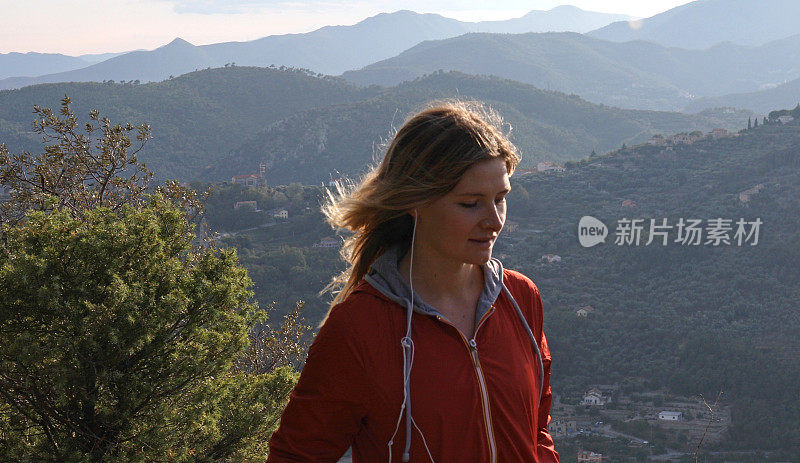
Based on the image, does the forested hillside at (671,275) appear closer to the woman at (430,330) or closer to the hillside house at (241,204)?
the hillside house at (241,204)

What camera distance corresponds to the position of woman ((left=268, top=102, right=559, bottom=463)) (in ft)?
3.44

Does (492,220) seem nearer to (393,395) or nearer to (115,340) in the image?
(393,395)

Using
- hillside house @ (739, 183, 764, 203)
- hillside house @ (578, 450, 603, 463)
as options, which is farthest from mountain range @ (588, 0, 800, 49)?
hillside house @ (578, 450, 603, 463)

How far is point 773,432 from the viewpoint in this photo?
15367 millimetres

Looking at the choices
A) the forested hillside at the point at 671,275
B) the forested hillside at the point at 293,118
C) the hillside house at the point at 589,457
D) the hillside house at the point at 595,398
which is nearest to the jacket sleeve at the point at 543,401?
the hillside house at the point at 589,457

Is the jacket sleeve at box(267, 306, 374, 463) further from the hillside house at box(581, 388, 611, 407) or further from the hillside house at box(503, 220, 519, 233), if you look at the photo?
the hillside house at box(503, 220, 519, 233)

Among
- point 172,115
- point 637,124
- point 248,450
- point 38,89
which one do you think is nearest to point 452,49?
point 637,124

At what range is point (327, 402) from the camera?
1.04 m

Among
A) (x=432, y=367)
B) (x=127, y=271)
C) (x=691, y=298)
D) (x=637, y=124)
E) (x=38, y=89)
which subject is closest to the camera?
(x=432, y=367)

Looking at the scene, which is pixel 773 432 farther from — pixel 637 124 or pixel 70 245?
pixel 637 124

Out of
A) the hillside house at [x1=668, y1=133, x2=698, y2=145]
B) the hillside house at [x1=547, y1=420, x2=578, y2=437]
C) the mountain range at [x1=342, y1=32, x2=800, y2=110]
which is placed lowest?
the hillside house at [x1=547, y1=420, x2=578, y2=437]

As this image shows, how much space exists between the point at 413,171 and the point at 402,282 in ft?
0.60

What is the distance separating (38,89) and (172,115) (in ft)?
33.3

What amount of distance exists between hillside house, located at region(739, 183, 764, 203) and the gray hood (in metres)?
30.6
